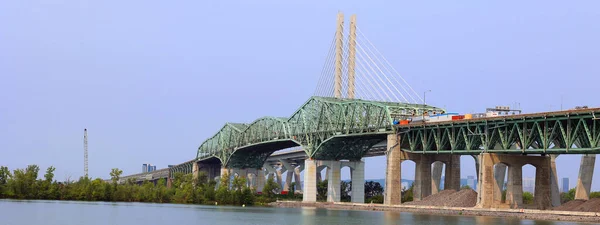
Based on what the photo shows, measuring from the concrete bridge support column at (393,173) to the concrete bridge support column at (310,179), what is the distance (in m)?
39.0

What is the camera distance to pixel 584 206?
11181 cm

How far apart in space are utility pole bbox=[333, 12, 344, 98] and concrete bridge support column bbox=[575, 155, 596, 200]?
56.8 metres

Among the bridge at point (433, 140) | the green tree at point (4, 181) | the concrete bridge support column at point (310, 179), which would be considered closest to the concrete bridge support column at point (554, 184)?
the bridge at point (433, 140)

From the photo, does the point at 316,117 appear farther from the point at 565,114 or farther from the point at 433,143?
the point at 565,114

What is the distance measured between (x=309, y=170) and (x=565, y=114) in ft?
264

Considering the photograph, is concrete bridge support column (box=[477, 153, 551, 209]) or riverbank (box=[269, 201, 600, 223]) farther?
concrete bridge support column (box=[477, 153, 551, 209])

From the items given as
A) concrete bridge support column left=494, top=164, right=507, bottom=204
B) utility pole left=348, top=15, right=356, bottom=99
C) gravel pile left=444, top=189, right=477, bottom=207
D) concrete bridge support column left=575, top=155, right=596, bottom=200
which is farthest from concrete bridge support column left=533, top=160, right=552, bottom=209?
utility pole left=348, top=15, right=356, bottom=99

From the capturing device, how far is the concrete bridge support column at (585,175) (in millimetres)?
122688

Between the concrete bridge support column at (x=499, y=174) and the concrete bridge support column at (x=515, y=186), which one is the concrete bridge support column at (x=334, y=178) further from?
the concrete bridge support column at (x=515, y=186)

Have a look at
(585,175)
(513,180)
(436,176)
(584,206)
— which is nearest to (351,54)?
(436,176)

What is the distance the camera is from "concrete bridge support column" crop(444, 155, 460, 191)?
146750mm

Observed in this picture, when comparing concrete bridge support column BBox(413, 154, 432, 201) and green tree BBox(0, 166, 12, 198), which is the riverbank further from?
green tree BBox(0, 166, 12, 198)

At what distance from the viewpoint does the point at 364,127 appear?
509ft

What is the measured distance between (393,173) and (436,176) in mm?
16086
